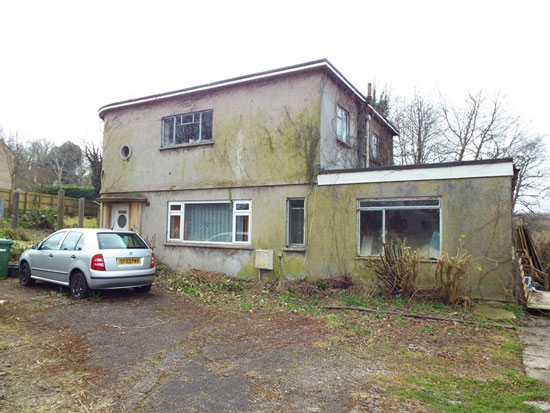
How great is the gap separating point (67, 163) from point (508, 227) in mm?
56303

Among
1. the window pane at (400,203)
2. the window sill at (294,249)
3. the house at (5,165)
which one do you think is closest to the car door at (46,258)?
the window sill at (294,249)

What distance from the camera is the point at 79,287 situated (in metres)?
8.48

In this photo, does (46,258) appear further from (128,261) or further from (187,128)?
(187,128)

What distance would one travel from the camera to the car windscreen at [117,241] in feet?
28.2

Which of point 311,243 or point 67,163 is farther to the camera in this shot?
point 67,163

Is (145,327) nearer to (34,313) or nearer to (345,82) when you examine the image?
(34,313)

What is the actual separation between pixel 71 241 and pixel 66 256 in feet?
1.25

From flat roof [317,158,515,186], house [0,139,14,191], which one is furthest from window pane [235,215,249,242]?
house [0,139,14,191]

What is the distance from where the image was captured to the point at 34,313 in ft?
24.2

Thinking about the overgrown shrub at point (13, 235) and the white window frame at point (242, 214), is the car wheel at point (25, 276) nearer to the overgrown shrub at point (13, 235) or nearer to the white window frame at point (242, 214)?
the white window frame at point (242, 214)

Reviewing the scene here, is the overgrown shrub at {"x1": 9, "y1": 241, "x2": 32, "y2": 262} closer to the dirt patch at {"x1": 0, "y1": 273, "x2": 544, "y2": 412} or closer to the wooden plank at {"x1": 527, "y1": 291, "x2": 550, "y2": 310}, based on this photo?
the dirt patch at {"x1": 0, "y1": 273, "x2": 544, "y2": 412}

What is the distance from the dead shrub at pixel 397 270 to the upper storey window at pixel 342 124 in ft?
13.2

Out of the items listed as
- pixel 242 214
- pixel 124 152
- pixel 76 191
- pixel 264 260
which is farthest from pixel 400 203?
pixel 76 191

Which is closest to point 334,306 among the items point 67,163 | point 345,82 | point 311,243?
point 311,243
